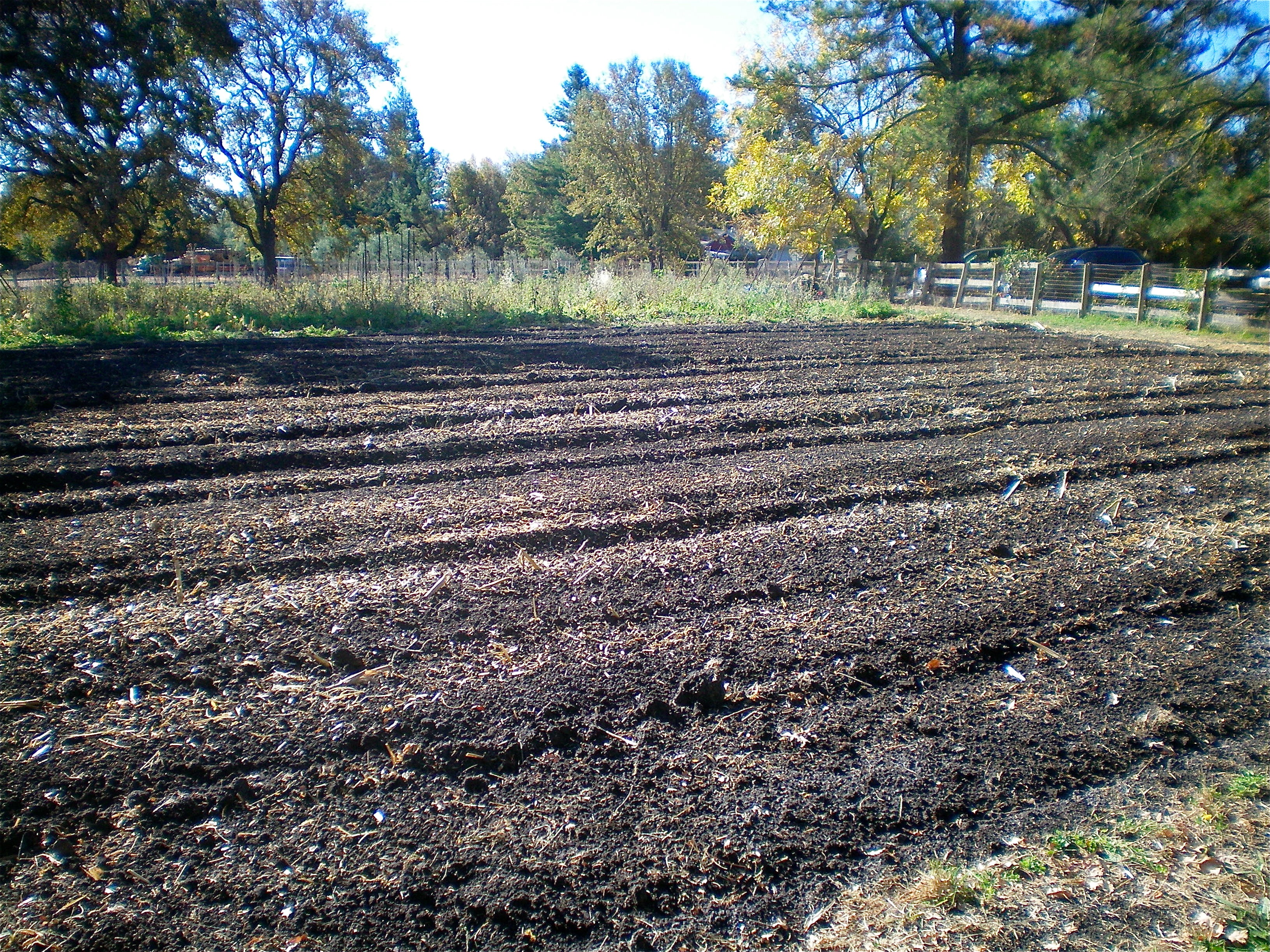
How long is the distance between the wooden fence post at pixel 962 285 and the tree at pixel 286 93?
20.2 metres

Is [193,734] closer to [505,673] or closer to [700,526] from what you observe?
[505,673]

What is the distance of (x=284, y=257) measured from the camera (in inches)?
1351

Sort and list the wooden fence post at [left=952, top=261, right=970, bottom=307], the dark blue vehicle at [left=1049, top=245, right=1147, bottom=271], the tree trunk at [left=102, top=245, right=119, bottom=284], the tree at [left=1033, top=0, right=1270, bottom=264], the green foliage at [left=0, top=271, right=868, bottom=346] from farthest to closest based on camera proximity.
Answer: the dark blue vehicle at [left=1049, top=245, right=1147, bottom=271], the wooden fence post at [left=952, top=261, right=970, bottom=307], the tree trunk at [left=102, top=245, right=119, bottom=284], the tree at [left=1033, top=0, right=1270, bottom=264], the green foliage at [left=0, top=271, right=868, bottom=346]

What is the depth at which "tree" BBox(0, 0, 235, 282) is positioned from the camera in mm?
14945

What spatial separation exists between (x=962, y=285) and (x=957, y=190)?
434 cm

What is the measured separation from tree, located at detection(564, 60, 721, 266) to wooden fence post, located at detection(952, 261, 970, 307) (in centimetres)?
1492

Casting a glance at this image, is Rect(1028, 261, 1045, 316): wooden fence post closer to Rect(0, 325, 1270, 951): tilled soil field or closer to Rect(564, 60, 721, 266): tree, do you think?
Rect(0, 325, 1270, 951): tilled soil field

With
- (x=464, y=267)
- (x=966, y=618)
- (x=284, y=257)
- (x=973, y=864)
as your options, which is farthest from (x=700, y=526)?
(x=284, y=257)

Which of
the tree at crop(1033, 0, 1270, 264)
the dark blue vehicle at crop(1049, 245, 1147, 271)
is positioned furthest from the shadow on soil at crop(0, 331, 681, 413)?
the dark blue vehicle at crop(1049, 245, 1147, 271)

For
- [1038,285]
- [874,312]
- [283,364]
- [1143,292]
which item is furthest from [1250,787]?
[1038,285]

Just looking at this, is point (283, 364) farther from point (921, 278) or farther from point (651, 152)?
point (651, 152)

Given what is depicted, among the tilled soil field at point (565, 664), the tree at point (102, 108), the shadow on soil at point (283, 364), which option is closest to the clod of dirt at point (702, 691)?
the tilled soil field at point (565, 664)

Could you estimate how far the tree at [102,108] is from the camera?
49.0 ft

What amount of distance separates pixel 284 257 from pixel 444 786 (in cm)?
3771
